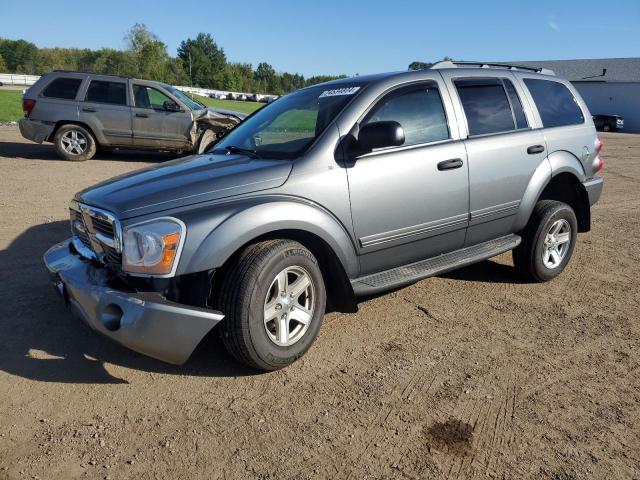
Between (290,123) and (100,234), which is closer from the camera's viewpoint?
(100,234)

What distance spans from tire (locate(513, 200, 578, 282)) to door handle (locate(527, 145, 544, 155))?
511 mm

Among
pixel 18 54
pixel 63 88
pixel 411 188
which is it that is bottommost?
pixel 411 188

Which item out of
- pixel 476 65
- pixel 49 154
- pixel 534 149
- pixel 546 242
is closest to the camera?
pixel 534 149

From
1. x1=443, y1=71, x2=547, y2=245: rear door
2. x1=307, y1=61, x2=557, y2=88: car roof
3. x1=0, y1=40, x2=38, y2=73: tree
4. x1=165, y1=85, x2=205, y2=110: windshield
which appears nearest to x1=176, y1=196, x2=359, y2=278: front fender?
x1=307, y1=61, x2=557, y2=88: car roof

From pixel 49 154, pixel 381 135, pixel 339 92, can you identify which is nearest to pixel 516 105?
pixel 339 92

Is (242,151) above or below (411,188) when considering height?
above

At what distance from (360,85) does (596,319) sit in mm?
2639

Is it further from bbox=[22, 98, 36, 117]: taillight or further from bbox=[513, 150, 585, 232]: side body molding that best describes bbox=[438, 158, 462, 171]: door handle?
bbox=[22, 98, 36, 117]: taillight

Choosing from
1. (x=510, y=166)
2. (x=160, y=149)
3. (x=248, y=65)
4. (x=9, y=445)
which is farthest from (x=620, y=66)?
(x=248, y=65)

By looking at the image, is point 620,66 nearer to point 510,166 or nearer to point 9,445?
point 510,166

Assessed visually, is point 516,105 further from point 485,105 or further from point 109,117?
point 109,117

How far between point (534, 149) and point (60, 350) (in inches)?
163

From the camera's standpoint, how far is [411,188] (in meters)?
3.82

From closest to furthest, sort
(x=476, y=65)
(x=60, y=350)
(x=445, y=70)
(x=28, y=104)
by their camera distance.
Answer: (x=60, y=350), (x=445, y=70), (x=476, y=65), (x=28, y=104)
